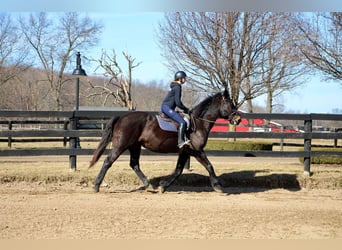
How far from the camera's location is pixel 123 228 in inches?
223

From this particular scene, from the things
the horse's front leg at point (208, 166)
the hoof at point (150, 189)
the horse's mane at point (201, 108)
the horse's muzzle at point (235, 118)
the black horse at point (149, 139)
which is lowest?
the hoof at point (150, 189)

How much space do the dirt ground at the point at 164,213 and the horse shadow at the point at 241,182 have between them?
0.30 metres

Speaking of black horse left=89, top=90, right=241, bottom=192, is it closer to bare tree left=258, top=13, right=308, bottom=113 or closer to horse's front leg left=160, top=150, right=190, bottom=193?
horse's front leg left=160, top=150, right=190, bottom=193

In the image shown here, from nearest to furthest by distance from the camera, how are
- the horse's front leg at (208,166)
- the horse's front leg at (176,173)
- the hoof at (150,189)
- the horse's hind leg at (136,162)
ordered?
the horse's front leg at (208,166)
the horse's front leg at (176,173)
the hoof at (150,189)
the horse's hind leg at (136,162)

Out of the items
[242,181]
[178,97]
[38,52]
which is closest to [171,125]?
[178,97]

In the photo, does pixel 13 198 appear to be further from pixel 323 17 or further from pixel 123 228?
pixel 323 17

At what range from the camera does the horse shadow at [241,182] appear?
992 centimetres

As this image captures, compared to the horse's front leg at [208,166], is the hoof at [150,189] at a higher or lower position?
lower

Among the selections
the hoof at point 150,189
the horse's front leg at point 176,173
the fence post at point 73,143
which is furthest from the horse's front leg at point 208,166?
the fence post at point 73,143

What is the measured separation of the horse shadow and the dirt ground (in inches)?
12.0

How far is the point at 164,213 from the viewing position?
22.1 feet

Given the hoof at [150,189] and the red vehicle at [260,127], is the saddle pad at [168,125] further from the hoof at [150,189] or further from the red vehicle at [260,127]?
the red vehicle at [260,127]

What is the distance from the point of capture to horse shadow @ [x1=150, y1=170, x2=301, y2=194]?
32.6 ft

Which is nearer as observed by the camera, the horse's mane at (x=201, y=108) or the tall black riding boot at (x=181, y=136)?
the tall black riding boot at (x=181, y=136)
